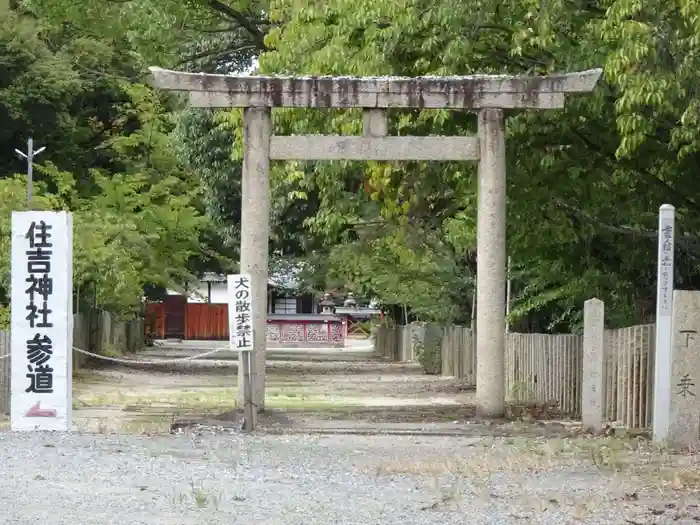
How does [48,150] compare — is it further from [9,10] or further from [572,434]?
[572,434]

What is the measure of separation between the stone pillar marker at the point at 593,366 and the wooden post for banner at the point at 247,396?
4.04 m

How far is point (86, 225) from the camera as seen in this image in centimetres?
3125

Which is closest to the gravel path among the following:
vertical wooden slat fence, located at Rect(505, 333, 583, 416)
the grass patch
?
the grass patch

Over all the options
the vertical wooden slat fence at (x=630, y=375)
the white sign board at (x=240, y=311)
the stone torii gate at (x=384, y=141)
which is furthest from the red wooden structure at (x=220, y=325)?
the vertical wooden slat fence at (x=630, y=375)

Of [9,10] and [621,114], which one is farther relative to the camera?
[9,10]

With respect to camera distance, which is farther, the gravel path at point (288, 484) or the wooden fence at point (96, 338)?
the wooden fence at point (96, 338)

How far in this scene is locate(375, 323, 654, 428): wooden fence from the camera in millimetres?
15766

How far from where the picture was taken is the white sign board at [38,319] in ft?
50.5

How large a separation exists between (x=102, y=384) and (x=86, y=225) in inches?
248

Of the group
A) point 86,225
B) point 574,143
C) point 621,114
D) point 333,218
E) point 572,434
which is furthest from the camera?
point 86,225

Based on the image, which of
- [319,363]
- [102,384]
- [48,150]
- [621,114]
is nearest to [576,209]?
[621,114]

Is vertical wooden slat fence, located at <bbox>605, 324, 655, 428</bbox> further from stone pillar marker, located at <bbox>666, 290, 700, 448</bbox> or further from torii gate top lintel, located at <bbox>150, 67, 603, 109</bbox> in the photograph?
torii gate top lintel, located at <bbox>150, 67, 603, 109</bbox>

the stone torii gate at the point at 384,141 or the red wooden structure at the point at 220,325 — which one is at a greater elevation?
the stone torii gate at the point at 384,141

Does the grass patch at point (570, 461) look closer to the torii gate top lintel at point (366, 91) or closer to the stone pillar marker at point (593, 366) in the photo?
the stone pillar marker at point (593, 366)
